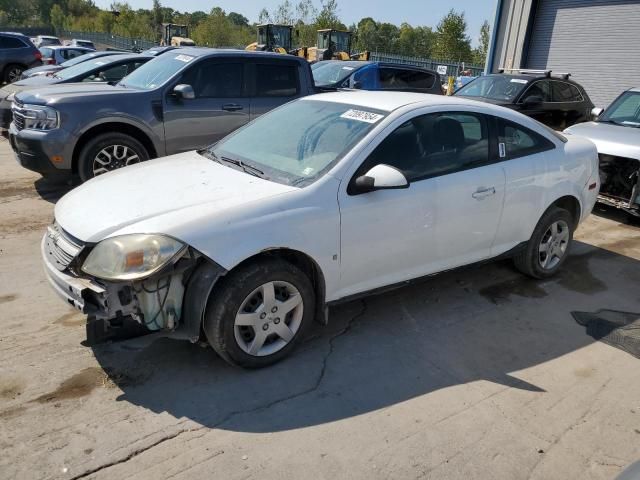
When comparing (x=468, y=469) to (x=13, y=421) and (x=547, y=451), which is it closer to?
(x=547, y=451)

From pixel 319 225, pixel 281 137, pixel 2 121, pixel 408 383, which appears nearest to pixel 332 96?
pixel 281 137

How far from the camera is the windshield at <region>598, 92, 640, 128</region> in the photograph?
25.3ft

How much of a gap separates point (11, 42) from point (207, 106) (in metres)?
14.1

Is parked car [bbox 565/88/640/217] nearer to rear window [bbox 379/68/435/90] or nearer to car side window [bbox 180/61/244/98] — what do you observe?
rear window [bbox 379/68/435/90]

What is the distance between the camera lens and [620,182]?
695cm

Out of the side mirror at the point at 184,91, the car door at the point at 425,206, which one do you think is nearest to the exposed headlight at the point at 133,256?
the car door at the point at 425,206

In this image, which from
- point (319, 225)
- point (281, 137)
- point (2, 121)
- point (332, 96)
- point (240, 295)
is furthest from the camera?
point (2, 121)

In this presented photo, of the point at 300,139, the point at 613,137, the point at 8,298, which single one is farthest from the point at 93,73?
the point at 613,137

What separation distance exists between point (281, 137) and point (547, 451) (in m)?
2.67

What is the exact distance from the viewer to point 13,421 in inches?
110

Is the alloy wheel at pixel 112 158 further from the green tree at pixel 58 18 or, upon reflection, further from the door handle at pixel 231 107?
the green tree at pixel 58 18

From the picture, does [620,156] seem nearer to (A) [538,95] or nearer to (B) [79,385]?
(A) [538,95]

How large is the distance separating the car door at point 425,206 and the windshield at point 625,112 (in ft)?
15.4

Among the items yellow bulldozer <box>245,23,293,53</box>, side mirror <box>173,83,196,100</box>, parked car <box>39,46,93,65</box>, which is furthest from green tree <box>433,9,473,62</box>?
side mirror <box>173,83,196,100</box>
